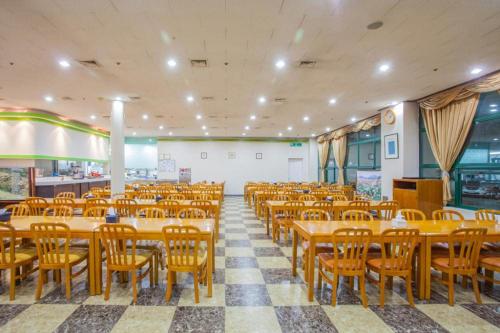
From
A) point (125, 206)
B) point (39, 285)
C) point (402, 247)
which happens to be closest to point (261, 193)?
point (125, 206)

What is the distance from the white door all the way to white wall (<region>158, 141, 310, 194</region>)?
0.26 m

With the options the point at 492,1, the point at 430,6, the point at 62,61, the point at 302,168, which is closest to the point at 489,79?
the point at 492,1

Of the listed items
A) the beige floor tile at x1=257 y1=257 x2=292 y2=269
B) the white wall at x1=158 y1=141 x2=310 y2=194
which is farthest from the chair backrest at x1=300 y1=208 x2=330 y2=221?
the white wall at x1=158 y1=141 x2=310 y2=194

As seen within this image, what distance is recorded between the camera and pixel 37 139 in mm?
8172

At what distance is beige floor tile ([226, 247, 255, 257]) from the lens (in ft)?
13.7

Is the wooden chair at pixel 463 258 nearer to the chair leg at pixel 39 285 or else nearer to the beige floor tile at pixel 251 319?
Result: the beige floor tile at pixel 251 319

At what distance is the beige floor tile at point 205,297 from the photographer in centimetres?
269

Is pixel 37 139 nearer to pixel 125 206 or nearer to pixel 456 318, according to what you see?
pixel 125 206

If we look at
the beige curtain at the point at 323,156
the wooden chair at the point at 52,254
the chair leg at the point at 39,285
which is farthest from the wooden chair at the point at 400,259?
the beige curtain at the point at 323,156

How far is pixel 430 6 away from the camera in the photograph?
2.84 metres

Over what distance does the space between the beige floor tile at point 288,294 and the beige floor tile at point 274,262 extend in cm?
61

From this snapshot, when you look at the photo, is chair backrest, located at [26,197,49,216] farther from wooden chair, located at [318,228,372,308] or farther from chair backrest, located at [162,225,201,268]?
wooden chair, located at [318,228,372,308]

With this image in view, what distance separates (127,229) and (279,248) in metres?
2.72

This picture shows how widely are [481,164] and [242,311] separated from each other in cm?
597
